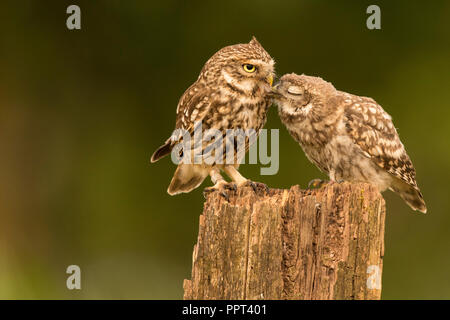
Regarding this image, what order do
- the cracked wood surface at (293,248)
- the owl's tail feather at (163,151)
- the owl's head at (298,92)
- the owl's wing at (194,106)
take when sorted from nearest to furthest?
1. the cracked wood surface at (293,248)
2. the owl's head at (298,92)
3. the owl's wing at (194,106)
4. the owl's tail feather at (163,151)

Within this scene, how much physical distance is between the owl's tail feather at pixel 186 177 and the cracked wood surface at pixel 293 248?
4.80 ft

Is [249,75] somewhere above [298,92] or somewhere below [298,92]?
above

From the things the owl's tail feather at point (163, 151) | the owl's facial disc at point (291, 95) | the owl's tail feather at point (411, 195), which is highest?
the owl's facial disc at point (291, 95)

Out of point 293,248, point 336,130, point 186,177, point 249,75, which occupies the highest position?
point 249,75

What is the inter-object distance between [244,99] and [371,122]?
79 centimetres

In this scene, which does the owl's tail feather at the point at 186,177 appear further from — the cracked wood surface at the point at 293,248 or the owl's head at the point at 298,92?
the cracked wood surface at the point at 293,248

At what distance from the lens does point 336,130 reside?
159 inches

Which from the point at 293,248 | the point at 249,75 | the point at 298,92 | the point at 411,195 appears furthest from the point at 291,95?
the point at 293,248

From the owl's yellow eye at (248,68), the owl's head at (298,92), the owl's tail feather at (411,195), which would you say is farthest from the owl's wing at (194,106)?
the owl's tail feather at (411,195)

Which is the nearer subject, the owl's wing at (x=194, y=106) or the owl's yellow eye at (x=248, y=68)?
the owl's yellow eye at (x=248, y=68)

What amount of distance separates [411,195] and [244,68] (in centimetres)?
144

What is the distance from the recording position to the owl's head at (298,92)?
397 centimetres

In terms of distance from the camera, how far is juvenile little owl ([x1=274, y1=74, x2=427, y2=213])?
4.00 m

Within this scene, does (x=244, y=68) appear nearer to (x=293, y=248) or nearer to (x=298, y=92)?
(x=298, y=92)
